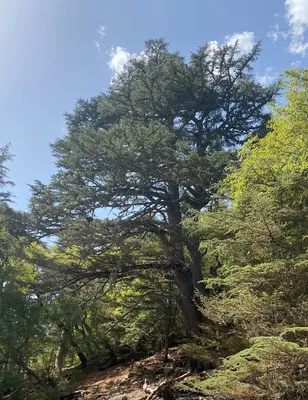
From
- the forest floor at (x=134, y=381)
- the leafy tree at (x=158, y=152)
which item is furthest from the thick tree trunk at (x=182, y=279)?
the forest floor at (x=134, y=381)

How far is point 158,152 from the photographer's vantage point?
8883 mm

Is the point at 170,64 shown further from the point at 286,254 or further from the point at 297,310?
the point at 297,310

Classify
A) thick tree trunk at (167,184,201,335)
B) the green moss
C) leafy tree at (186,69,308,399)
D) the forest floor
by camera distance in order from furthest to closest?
thick tree trunk at (167,184,201,335) → the forest floor → leafy tree at (186,69,308,399) → the green moss

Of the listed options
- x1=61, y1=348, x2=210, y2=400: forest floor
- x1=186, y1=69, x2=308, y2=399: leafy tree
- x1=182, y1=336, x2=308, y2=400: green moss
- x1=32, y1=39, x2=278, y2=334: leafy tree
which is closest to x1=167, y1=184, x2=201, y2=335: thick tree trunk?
x1=32, y1=39, x2=278, y2=334: leafy tree

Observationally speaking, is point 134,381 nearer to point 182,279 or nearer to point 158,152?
point 182,279

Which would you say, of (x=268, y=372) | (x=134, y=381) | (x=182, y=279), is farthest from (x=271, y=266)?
(x=134, y=381)

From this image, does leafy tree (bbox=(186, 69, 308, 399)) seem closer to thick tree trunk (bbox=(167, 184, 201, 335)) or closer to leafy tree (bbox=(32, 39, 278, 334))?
leafy tree (bbox=(32, 39, 278, 334))

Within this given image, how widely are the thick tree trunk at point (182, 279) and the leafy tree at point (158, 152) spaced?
0.03 metres

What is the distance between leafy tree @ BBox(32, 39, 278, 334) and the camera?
8867mm

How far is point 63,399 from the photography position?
9.32 metres

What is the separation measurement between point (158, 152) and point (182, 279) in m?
4.49

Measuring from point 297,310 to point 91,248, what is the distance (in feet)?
20.5

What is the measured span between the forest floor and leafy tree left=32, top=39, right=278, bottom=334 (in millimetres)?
1591

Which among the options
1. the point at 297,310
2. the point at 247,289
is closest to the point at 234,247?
the point at 247,289
